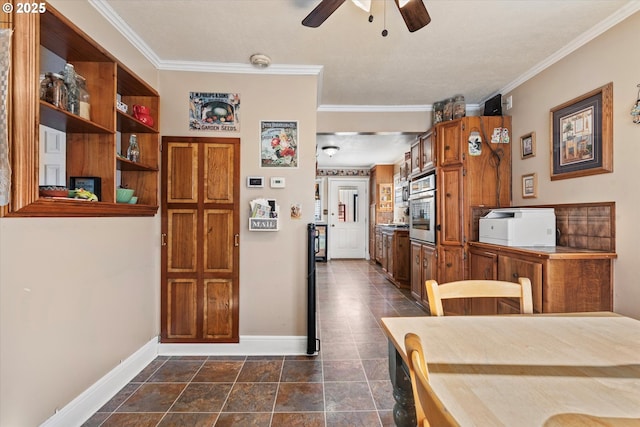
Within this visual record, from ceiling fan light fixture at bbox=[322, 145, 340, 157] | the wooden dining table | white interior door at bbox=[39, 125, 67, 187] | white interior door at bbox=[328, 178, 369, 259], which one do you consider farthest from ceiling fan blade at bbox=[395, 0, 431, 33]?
white interior door at bbox=[328, 178, 369, 259]

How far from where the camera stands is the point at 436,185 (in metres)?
3.32

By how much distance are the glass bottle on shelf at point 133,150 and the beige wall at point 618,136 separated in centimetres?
344

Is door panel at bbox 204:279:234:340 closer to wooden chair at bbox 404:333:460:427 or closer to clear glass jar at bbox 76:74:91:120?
clear glass jar at bbox 76:74:91:120

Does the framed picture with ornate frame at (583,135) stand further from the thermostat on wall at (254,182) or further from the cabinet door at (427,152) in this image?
the thermostat on wall at (254,182)

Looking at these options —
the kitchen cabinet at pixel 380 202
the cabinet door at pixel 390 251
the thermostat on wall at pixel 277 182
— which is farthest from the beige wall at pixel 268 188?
the kitchen cabinet at pixel 380 202

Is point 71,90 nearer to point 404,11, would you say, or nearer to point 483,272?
point 404,11

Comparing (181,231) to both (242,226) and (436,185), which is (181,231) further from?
(436,185)

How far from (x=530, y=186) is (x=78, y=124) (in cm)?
358

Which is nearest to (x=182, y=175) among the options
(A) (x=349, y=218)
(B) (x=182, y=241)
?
(B) (x=182, y=241)

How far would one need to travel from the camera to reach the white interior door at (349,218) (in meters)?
7.74

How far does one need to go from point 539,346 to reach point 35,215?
212 centimetres

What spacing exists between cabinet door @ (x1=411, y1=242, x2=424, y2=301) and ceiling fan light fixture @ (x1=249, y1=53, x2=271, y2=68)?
2703 millimetres

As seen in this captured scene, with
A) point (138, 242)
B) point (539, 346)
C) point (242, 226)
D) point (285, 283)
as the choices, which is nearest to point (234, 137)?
point (242, 226)

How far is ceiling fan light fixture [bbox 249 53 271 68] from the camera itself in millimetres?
2398
